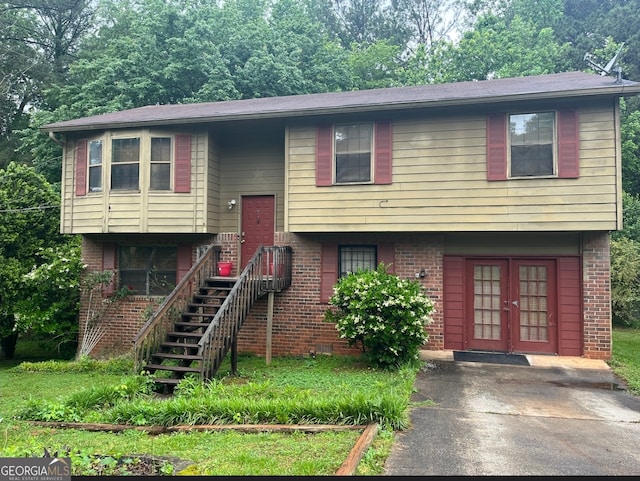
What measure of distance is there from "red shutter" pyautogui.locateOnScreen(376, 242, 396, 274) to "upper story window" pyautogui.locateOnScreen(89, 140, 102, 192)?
21.6 feet

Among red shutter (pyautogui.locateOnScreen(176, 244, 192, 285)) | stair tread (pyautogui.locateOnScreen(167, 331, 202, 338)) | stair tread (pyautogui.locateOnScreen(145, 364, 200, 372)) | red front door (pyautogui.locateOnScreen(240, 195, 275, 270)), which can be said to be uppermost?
red front door (pyautogui.locateOnScreen(240, 195, 275, 270))

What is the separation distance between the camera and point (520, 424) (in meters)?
5.11

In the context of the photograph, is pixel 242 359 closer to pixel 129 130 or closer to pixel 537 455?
pixel 129 130

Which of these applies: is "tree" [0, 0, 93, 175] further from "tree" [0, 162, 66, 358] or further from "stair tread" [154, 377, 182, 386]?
"stair tread" [154, 377, 182, 386]

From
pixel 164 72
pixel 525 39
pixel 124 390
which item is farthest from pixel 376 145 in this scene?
pixel 525 39

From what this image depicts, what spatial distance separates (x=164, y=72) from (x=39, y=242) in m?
9.26

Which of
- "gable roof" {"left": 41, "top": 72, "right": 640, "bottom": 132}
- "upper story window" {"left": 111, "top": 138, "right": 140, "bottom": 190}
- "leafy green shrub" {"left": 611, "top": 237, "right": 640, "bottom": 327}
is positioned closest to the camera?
"gable roof" {"left": 41, "top": 72, "right": 640, "bottom": 132}

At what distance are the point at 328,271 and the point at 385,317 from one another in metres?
2.31

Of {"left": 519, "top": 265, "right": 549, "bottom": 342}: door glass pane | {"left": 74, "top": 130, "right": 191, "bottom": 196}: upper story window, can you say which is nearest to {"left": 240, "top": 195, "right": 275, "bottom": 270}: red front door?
{"left": 74, "top": 130, "right": 191, "bottom": 196}: upper story window

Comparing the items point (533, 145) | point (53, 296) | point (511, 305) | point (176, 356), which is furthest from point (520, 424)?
point (53, 296)

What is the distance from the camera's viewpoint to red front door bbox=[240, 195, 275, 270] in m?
10.5

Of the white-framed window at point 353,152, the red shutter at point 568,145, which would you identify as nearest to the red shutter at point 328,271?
the white-framed window at point 353,152

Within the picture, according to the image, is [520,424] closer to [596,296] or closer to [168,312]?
[596,296]

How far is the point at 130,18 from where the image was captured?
2230cm
